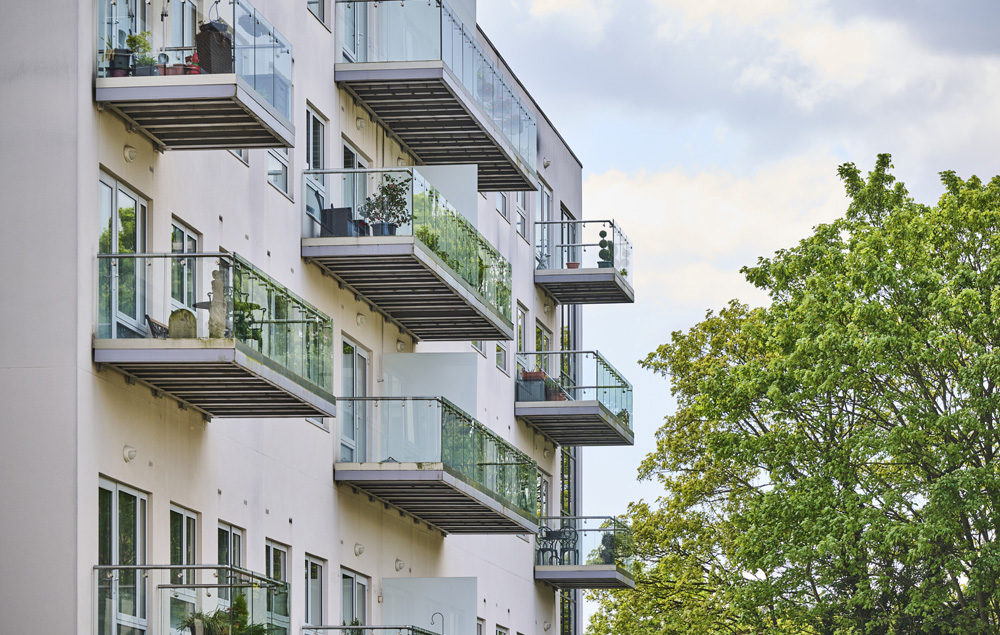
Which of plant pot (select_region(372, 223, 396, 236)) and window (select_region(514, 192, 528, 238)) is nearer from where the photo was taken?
plant pot (select_region(372, 223, 396, 236))

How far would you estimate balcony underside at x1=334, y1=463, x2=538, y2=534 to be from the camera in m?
27.0

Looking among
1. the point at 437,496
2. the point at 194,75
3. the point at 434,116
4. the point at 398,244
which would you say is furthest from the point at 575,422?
the point at 194,75

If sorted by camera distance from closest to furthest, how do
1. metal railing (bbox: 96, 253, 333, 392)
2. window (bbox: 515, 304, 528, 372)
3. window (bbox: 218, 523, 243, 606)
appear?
1. metal railing (bbox: 96, 253, 333, 392)
2. window (bbox: 218, 523, 243, 606)
3. window (bbox: 515, 304, 528, 372)

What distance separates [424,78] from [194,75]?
337 inches

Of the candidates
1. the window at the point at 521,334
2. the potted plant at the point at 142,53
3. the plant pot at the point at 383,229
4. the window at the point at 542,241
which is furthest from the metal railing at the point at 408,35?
the window at the point at 542,241

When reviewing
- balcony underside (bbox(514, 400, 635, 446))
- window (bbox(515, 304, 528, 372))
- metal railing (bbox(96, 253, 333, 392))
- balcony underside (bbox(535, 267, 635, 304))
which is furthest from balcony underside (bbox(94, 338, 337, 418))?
balcony underside (bbox(535, 267, 635, 304))

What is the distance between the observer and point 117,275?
19.2 metres

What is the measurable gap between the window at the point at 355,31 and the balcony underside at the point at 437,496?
21.1 feet

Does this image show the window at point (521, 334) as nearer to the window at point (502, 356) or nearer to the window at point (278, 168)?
the window at point (502, 356)

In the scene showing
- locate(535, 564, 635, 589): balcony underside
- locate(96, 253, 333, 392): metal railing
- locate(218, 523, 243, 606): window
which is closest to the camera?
locate(96, 253, 333, 392): metal railing

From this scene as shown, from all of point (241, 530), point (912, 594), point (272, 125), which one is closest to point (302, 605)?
point (241, 530)

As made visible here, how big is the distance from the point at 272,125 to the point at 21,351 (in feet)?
12.9

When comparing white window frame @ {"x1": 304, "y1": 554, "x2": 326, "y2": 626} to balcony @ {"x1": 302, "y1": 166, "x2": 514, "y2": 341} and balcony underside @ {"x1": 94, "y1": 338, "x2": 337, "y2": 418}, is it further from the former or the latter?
balcony @ {"x1": 302, "y1": 166, "x2": 514, "y2": 341}

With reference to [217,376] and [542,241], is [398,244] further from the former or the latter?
[542,241]
